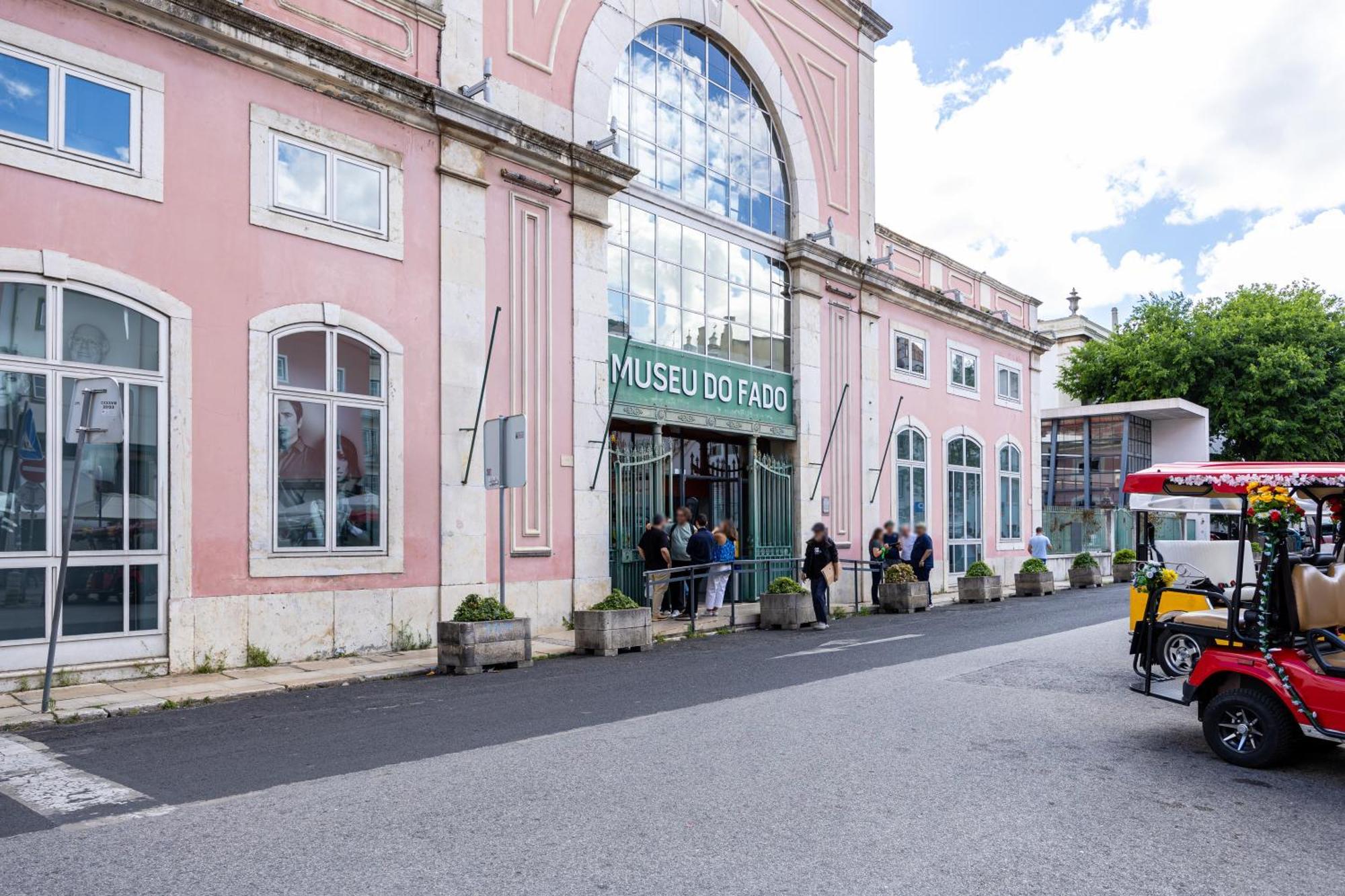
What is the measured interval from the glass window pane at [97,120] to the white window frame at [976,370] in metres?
20.2

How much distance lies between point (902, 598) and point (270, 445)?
11.9m

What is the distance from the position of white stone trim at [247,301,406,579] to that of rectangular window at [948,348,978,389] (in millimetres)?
16985

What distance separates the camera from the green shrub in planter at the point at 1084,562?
2648cm

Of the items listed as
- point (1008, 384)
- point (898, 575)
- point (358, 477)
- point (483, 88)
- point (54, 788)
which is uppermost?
point (483, 88)

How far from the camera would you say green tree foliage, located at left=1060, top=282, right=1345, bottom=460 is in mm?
40344

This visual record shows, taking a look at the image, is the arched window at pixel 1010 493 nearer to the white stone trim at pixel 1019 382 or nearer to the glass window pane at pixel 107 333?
the white stone trim at pixel 1019 382

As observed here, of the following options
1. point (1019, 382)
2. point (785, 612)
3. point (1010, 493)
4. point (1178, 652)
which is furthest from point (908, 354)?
point (1178, 652)

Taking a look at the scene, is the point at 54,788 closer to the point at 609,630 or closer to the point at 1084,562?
the point at 609,630

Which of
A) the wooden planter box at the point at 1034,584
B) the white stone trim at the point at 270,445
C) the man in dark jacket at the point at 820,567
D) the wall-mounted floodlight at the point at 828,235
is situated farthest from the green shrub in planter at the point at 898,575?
the white stone trim at the point at 270,445

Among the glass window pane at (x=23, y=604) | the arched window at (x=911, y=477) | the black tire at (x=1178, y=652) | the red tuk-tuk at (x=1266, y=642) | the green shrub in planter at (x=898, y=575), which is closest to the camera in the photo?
the red tuk-tuk at (x=1266, y=642)

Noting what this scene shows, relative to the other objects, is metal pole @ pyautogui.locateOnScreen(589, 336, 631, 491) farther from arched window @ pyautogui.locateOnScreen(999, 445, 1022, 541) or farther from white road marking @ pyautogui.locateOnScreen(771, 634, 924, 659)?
arched window @ pyautogui.locateOnScreen(999, 445, 1022, 541)

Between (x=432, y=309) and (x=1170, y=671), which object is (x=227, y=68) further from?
(x=1170, y=671)

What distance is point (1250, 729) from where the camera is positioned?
6.93 m

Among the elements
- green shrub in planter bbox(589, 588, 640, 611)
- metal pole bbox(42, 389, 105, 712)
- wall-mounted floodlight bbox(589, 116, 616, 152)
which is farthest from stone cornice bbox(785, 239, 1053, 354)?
metal pole bbox(42, 389, 105, 712)
